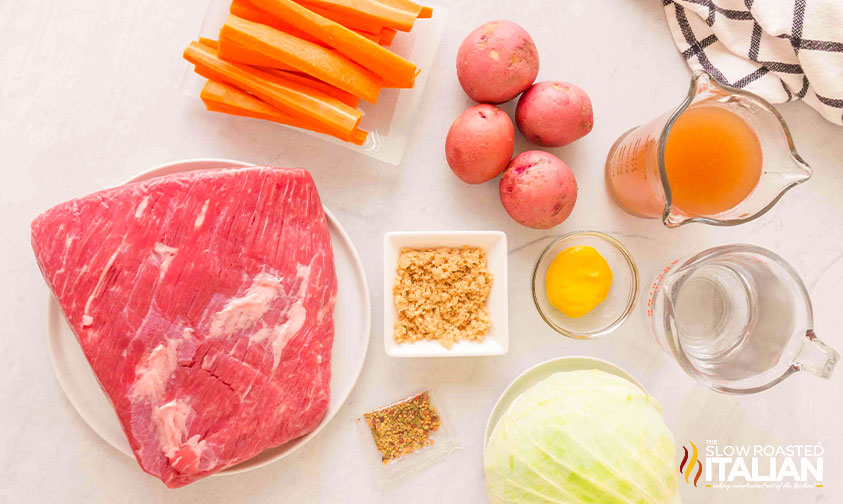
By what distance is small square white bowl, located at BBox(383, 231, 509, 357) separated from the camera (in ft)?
4.49

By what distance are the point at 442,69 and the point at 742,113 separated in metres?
0.72

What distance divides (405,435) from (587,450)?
489mm

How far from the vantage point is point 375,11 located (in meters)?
1.34

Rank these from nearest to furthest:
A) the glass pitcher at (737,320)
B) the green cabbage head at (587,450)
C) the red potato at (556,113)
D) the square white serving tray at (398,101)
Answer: the green cabbage head at (587,450)
the glass pitcher at (737,320)
the red potato at (556,113)
the square white serving tray at (398,101)

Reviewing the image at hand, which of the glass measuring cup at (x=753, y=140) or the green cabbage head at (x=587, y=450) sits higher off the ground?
the glass measuring cup at (x=753, y=140)

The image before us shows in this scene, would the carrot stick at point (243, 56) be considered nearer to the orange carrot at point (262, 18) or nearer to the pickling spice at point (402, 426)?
the orange carrot at point (262, 18)

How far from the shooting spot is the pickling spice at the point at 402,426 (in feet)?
4.83

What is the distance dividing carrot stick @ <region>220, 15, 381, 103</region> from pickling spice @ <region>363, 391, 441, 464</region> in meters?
0.77

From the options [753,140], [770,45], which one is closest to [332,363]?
[753,140]

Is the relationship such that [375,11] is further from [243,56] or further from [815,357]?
[815,357]

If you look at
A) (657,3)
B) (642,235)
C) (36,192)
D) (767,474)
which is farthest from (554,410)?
(36,192)

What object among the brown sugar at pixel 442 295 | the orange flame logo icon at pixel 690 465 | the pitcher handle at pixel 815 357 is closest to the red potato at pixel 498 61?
the brown sugar at pixel 442 295

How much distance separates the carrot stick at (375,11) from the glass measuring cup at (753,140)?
611 mm

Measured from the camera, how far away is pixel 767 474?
1.56 meters
